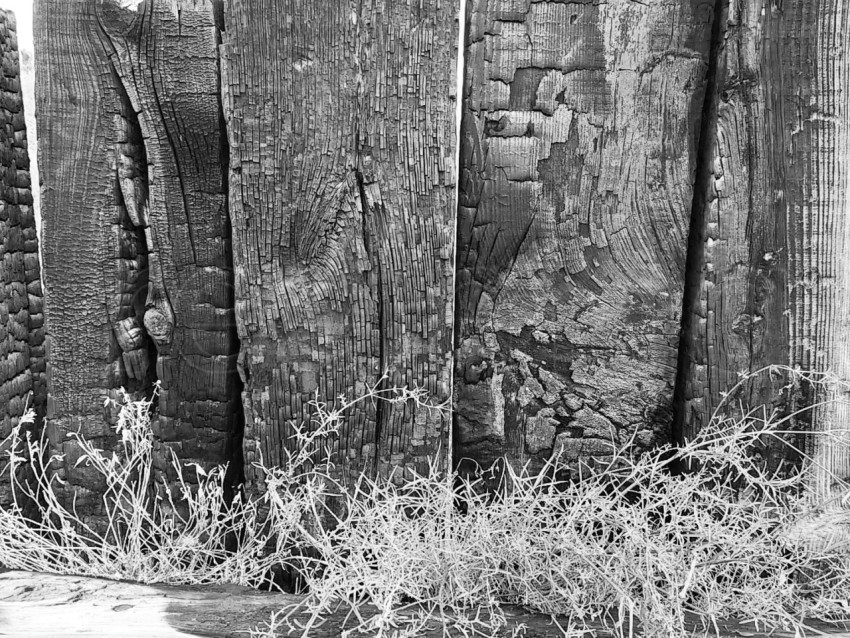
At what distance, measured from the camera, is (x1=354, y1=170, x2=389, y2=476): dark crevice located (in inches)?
71.5

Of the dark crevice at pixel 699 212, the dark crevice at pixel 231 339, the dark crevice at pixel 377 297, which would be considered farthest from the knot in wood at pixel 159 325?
the dark crevice at pixel 699 212

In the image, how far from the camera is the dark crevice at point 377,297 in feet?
5.96

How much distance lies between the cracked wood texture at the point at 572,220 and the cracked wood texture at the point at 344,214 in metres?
0.11

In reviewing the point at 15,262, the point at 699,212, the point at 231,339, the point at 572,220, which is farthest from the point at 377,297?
the point at 15,262

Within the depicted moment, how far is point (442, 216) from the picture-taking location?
71.0 inches

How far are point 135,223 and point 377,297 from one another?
0.72 m

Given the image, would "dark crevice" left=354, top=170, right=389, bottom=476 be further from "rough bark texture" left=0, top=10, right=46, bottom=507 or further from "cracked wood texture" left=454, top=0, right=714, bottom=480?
"rough bark texture" left=0, top=10, right=46, bottom=507

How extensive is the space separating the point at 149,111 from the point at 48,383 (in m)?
0.85

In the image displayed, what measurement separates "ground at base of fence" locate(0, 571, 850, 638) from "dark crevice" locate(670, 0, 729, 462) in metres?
0.64

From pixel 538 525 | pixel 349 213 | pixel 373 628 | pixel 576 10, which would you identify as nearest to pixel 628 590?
pixel 538 525

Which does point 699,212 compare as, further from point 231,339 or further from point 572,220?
point 231,339

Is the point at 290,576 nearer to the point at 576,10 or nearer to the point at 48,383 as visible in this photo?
the point at 48,383

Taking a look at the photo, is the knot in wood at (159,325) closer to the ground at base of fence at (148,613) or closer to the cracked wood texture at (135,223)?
the cracked wood texture at (135,223)

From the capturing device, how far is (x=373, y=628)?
5.02ft
